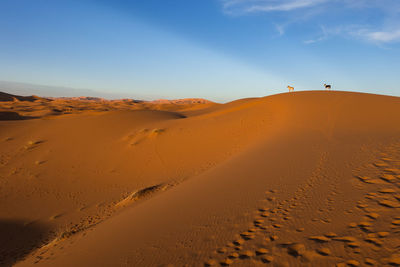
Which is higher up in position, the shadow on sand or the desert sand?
the desert sand

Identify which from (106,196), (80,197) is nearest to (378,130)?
(106,196)

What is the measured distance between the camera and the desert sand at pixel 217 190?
3.18m

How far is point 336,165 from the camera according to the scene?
6.10 m

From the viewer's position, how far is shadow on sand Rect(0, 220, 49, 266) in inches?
234

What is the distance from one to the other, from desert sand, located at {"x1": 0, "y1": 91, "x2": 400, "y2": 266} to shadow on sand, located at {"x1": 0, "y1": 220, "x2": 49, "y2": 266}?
0.05 meters

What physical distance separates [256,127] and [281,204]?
875 cm

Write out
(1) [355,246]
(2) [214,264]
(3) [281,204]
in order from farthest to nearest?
(3) [281,204], (2) [214,264], (1) [355,246]

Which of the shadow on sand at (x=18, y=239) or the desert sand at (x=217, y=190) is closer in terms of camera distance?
the desert sand at (x=217, y=190)

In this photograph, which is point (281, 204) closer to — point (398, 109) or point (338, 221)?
point (338, 221)

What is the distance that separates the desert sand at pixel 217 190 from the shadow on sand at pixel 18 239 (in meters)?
0.05

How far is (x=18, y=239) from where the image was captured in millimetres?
6840

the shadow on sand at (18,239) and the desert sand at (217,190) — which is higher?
the desert sand at (217,190)

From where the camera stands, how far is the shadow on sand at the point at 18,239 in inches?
234

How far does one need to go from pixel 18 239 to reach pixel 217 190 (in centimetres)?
687
